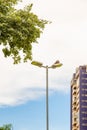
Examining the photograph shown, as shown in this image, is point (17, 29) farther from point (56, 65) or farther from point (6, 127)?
point (6, 127)

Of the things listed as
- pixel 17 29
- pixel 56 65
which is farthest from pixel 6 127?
pixel 17 29

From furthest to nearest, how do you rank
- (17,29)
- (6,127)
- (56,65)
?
(6,127) < (56,65) < (17,29)

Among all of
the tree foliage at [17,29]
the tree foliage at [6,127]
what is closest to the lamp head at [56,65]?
the tree foliage at [17,29]

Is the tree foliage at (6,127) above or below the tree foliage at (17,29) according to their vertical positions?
above

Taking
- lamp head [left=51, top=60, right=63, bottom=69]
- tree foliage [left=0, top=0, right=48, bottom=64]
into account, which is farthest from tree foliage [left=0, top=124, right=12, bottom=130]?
tree foliage [left=0, top=0, right=48, bottom=64]

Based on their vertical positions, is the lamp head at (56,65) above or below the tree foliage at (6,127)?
below

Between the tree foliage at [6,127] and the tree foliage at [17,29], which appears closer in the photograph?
the tree foliage at [17,29]

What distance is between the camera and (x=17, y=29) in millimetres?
22109

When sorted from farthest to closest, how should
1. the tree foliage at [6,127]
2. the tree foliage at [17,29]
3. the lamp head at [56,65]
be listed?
the tree foliage at [6,127]
the lamp head at [56,65]
the tree foliage at [17,29]

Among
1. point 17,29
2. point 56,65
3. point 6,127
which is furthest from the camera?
point 6,127

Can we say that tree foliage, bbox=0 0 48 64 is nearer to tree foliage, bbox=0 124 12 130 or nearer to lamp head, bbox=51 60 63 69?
lamp head, bbox=51 60 63 69

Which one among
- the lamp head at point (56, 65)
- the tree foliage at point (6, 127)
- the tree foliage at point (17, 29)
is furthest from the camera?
the tree foliage at point (6, 127)

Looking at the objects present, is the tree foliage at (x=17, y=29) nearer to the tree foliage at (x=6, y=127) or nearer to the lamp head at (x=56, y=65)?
the lamp head at (x=56, y=65)

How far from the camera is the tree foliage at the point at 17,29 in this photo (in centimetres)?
2184
